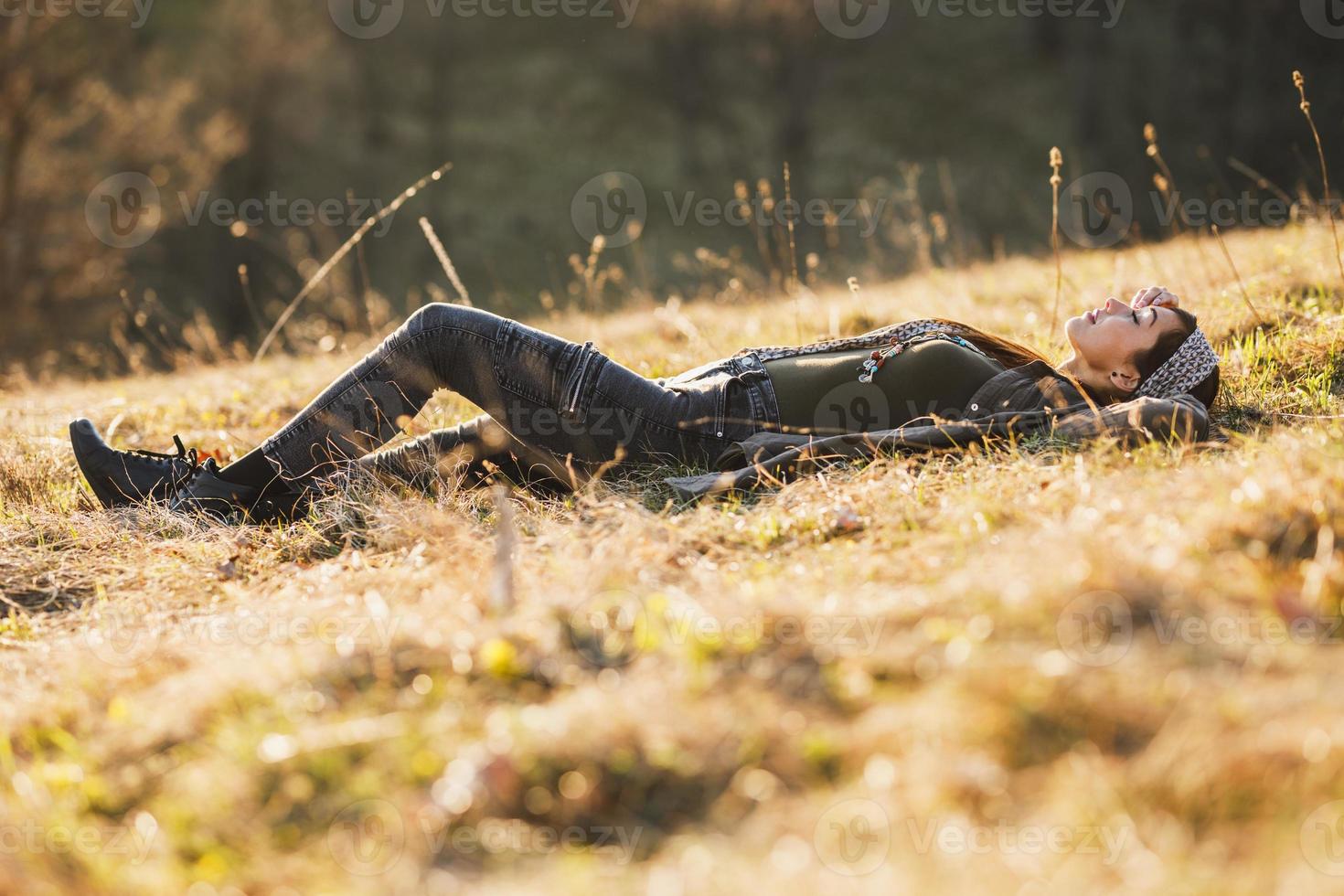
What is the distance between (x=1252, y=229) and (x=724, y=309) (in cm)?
374

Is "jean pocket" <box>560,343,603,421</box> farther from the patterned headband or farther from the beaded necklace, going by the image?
the patterned headband

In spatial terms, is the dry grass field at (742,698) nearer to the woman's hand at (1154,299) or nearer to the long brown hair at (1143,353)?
the long brown hair at (1143,353)

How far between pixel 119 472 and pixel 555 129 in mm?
21012

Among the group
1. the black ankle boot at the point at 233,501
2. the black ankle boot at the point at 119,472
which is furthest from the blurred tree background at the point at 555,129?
the black ankle boot at the point at 233,501

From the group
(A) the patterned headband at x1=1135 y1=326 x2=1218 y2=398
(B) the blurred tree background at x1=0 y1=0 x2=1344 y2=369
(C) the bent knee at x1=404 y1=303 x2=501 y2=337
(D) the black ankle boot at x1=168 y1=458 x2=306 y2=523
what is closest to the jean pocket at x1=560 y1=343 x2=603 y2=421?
(C) the bent knee at x1=404 y1=303 x2=501 y2=337

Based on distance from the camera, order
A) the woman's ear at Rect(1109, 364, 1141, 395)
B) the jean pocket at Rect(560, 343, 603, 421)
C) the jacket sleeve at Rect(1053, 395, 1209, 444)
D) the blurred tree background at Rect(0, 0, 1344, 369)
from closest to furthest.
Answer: the jacket sleeve at Rect(1053, 395, 1209, 444) → the jean pocket at Rect(560, 343, 603, 421) → the woman's ear at Rect(1109, 364, 1141, 395) → the blurred tree background at Rect(0, 0, 1344, 369)

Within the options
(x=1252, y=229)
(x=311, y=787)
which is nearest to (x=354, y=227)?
(x=1252, y=229)

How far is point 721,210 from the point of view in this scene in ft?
66.9

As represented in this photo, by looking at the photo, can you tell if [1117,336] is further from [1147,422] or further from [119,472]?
[119,472]

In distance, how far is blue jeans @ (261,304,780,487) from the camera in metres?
3.40

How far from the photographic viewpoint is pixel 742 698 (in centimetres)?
189

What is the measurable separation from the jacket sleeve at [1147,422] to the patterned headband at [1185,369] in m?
0.22

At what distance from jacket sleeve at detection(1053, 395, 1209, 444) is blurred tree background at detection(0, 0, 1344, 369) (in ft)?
15.0

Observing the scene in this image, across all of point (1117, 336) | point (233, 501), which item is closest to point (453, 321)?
point (233, 501)
